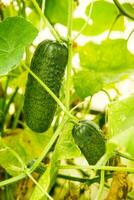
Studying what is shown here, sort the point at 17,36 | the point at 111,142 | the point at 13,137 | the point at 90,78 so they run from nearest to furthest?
the point at 111,142 → the point at 17,36 → the point at 90,78 → the point at 13,137

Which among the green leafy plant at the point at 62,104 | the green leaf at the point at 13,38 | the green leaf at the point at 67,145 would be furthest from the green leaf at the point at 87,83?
the green leaf at the point at 13,38

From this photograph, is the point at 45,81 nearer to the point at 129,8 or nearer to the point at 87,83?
the point at 87,83

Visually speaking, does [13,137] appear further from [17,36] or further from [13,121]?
[17,36]

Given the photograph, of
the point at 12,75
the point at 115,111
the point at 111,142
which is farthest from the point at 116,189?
the point at 12,75

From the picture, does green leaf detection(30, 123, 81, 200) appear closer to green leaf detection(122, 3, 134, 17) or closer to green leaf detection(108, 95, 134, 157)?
green leaf detection(108, 95, 134, 157)

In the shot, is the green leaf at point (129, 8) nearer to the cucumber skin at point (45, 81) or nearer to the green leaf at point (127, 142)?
the cucumber skin at point (45, 81)

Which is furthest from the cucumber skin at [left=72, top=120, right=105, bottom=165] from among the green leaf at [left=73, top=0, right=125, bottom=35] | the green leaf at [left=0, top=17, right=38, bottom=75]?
the green leaf at [left=73, top=0, right=125, bottom=35]

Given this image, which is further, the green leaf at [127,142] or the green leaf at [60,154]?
the green leaf at [60,154]
